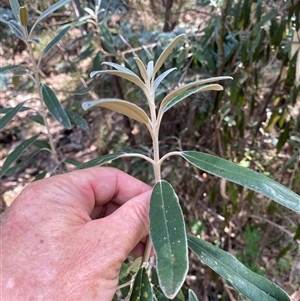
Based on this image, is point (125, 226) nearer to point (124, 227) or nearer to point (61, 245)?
point (124, 227)

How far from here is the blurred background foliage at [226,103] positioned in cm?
140

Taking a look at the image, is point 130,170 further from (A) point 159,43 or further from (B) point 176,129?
(A) point 159,43

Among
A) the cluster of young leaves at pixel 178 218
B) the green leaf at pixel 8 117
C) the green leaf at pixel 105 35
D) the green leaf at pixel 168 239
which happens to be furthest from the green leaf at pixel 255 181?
the green leaf at pixel 105 35

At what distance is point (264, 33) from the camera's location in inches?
56.4

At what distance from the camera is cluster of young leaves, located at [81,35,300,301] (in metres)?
0.55

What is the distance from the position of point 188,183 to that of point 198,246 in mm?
1156

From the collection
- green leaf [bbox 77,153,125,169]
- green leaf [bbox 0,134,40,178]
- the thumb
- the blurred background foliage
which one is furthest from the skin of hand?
the blurred background foliage

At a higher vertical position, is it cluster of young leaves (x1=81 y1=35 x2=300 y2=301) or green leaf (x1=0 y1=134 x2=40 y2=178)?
cluster of young leaves (x1=81 y1=35 x2=300 y2=301)

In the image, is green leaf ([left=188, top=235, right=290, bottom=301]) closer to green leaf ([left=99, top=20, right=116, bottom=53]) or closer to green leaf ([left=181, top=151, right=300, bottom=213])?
green leaf ([left=181, top=151, right=300, bottom=213])

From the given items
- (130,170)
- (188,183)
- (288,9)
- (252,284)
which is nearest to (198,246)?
(252,284)

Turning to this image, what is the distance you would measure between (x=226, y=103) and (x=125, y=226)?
1.13 metres

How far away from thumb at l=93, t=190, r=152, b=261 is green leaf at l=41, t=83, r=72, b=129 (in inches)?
17.7

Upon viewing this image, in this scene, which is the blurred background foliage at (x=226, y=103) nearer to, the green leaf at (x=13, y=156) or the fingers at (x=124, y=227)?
the green leaf at (x=13, y=156)

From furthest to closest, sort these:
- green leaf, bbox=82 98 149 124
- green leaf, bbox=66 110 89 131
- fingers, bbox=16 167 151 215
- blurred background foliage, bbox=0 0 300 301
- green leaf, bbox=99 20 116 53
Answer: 1. green leaf, bbox=99 20 116 53
2. blurred background foliage, bbox=0 0 300 301
3. green leaf, bbox=66 110 89 131
4. fingers, bbox=16 167 151 215
5. green leaf, bbox=82 98 149 124
